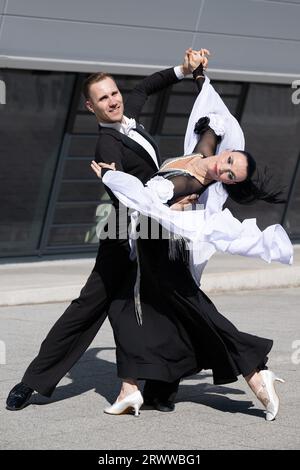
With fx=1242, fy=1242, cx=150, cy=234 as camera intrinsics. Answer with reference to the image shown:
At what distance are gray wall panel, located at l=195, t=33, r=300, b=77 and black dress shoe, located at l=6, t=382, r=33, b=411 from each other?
8.56m

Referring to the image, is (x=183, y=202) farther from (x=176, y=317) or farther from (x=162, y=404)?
(x=162, y=404)

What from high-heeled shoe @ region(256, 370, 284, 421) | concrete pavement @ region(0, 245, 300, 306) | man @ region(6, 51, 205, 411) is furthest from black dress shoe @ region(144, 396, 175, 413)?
concrete pavement @ region(0, 245, 300, 306)

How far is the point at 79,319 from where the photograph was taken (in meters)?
6.98

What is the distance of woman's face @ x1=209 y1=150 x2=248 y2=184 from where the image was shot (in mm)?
6551

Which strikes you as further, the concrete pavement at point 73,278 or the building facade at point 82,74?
the building facade at point 82,74

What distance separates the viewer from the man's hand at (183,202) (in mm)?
6645

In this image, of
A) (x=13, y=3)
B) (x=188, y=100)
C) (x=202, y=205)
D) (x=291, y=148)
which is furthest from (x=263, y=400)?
(x=291, y=148)

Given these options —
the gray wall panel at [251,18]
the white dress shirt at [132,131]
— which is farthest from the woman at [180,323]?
the gray wall panel at [251,18]

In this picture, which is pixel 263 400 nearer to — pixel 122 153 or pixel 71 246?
pixel 122 153

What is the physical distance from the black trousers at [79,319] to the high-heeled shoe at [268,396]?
50 centimetres

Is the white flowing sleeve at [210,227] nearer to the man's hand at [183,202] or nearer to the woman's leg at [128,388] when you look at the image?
the man's hand at [183,202]

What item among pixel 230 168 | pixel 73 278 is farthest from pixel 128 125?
pixel 73 278

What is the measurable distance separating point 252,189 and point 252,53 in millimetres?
9168

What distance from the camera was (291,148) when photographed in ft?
59.5
